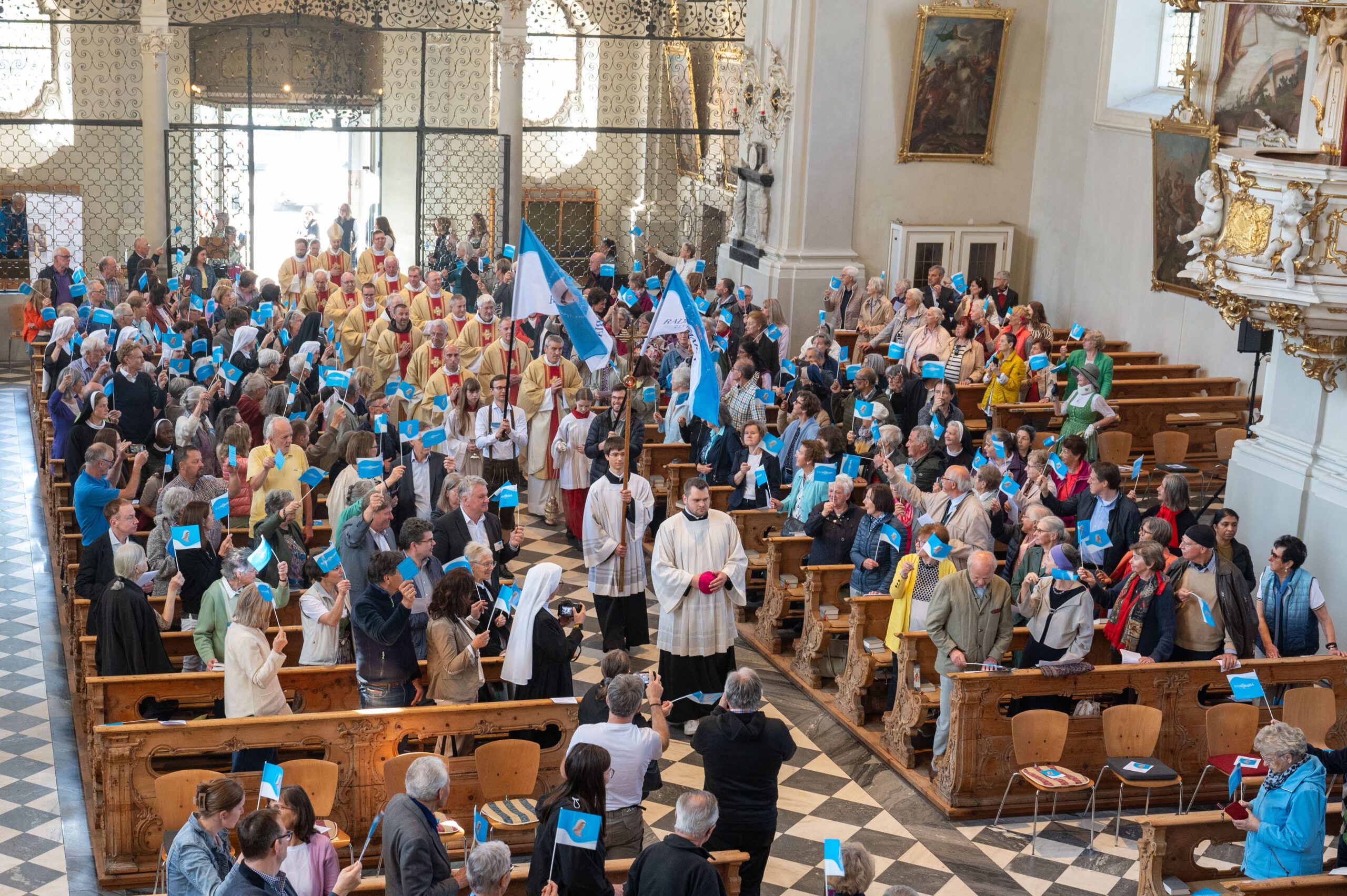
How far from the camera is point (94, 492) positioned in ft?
31.6

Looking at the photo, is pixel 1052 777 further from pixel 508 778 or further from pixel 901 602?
pixel 508 778

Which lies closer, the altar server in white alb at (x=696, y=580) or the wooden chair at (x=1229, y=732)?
the wooden chair at (x=1229, y=732)

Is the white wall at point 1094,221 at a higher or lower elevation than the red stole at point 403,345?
higher

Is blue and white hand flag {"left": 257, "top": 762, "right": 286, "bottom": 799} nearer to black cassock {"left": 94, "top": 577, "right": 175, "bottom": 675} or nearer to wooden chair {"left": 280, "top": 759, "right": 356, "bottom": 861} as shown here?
wooden chair {"left": 280, "top": 759, "right": 356, "bottom": 861}

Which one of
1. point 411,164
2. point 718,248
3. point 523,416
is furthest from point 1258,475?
point 411,164

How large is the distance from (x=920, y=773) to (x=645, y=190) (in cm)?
1750

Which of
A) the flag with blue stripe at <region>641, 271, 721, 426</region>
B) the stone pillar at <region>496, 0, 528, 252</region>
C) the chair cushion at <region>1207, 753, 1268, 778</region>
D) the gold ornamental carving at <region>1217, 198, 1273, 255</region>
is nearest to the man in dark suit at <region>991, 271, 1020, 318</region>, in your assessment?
the stone pillar at <region>496, 0, 528, 252</region>

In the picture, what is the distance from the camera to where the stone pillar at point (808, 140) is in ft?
59.8

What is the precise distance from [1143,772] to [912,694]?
1416mm

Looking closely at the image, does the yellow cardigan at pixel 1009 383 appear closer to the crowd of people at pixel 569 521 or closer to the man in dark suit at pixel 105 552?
the crowd of people at pixel 569 521

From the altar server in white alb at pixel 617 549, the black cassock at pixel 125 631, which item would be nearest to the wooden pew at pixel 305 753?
the black cassock at pixel 125 631

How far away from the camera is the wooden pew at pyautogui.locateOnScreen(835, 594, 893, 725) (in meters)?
9.47

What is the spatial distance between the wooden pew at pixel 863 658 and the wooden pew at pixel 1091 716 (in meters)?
0.94

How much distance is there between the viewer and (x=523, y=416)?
11.9m
